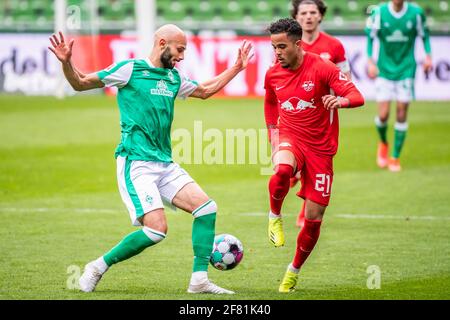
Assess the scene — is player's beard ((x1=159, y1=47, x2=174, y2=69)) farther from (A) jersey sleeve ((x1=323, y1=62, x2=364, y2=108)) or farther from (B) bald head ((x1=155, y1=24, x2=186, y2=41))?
(A) jersey sleeve ((x1=323, y1=62, x2=364, y2=108))

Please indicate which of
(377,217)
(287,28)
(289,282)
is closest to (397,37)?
(377,217)

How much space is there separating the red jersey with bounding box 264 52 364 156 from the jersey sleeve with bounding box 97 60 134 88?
1.39 meters

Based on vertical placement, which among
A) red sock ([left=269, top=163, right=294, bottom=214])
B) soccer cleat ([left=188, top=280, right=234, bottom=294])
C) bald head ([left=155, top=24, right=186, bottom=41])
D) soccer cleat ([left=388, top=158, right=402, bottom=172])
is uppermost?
bald head ([left=155, top=24, right=186, bottom=41])

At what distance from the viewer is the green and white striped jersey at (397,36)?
1639cm

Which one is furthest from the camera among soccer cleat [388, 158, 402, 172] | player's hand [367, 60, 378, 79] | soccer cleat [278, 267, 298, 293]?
soccer cleat [388, 158, 402, 172]

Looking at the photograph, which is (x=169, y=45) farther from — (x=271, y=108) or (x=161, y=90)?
(x=271, y=108)

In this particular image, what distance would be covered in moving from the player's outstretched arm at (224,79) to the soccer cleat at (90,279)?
1675mm

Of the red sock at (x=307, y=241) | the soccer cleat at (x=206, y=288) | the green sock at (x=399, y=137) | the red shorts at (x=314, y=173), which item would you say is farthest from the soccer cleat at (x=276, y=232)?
the green sock at (x=399, y=137)

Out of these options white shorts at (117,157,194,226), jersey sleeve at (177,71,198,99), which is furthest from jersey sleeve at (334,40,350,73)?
white shorts at (117,157,194,226)

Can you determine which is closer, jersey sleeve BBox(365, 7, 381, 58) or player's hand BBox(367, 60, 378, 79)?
player's hand BBox(367, 60, 378, 79)

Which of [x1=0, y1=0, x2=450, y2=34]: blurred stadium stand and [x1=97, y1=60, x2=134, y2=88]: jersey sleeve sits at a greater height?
[x1=97, y1=60, x2=134, y2=88]: jersey sleeve

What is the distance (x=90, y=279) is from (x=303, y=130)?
7.09ft

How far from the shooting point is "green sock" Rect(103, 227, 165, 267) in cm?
768

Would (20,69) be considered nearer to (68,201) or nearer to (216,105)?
(216,105)
